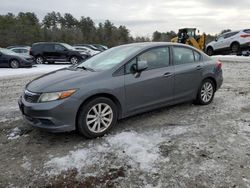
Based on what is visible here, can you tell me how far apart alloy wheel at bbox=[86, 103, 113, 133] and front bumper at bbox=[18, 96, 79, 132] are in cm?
28

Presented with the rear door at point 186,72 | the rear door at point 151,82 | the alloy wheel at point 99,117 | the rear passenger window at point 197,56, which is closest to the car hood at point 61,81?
the alloy wheel at point 99,117

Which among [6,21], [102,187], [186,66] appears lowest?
[102,187]

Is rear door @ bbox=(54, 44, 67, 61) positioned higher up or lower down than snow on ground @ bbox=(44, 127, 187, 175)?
higher up

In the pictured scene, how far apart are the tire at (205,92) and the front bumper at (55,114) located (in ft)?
10.0

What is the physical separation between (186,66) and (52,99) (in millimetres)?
2897

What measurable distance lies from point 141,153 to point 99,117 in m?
0.99

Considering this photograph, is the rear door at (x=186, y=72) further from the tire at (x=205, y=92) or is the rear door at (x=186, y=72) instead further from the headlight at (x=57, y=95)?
the headlight at (x=57, y=95)

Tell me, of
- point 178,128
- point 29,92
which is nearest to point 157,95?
point 178,128

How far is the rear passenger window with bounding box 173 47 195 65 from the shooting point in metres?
5.65

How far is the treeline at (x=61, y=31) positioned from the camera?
55631 mm

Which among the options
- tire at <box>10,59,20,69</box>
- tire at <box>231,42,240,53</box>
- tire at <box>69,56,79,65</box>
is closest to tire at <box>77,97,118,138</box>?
tire at <box>10,59,20,69</box>

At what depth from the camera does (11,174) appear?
3.48m

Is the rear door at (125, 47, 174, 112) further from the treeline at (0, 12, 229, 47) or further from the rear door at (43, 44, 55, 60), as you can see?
the treeline at (0, 12, 229, 47)

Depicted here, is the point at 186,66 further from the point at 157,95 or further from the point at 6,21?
the point at 6,21
